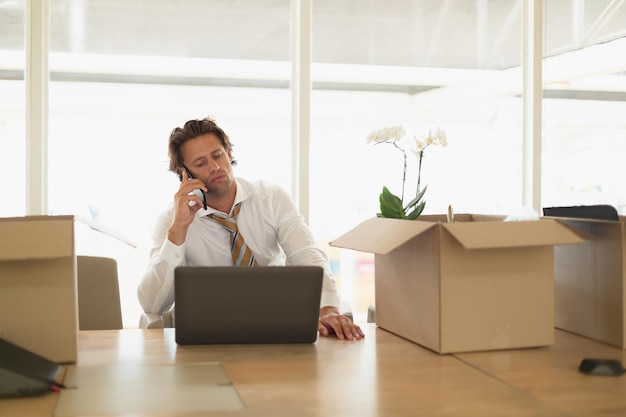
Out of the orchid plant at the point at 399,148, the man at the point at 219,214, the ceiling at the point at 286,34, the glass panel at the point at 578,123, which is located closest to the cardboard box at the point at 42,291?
the orchid plant at the point at 399,148

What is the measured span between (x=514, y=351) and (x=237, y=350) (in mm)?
656

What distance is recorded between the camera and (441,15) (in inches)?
175

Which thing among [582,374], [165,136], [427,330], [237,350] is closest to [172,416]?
[237,350]

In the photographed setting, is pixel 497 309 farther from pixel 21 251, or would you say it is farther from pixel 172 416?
pixel 21 251

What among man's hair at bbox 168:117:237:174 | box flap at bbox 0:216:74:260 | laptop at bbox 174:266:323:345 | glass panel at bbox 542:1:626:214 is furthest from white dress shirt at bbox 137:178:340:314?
glass panel at bbox 542:1:626:214

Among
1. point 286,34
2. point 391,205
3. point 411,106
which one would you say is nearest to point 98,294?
point 391,205

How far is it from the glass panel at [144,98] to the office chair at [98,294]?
1488 mm

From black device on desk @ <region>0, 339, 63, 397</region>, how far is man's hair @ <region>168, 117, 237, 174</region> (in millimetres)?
1439

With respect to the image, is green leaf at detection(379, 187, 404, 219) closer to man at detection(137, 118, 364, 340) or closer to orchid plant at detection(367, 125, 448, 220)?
orchid plant at detection(367, 125, 448, 220)

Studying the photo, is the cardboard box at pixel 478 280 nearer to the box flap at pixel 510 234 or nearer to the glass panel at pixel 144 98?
the box flap at pixel 510 234

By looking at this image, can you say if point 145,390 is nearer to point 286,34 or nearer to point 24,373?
point 24,373

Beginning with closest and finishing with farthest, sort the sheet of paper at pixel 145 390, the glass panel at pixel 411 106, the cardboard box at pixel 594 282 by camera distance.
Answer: the sheet of paper at pixel 145 390 < the cardboard box at pixel 594 282 < the glass panel at pixel 411 106

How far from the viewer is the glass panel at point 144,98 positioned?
3.99 metres

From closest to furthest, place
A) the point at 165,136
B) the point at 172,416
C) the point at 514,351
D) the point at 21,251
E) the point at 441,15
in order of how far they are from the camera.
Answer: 1. the point at 172,416
2. the point at 21,251
3. the point at 514,351
4. the point at 165,136
5. the point at 441,15
